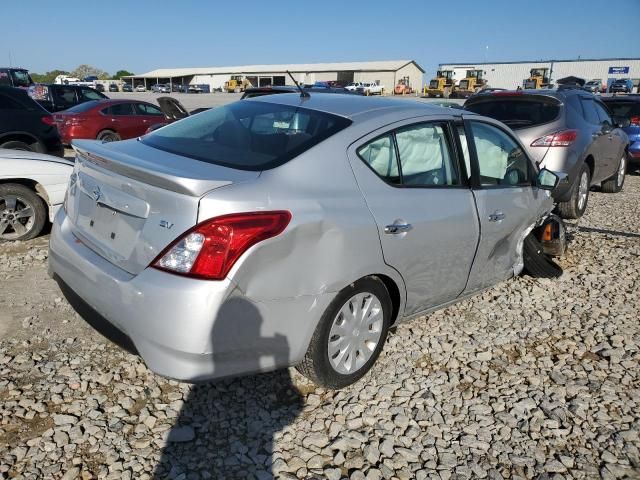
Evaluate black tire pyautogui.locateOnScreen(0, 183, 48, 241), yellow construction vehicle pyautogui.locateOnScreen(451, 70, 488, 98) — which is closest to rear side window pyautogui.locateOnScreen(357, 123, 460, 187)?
black tire pyautogui.locateOnScreen(0, 183, 48, 241)

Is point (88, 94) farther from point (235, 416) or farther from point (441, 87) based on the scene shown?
point (441, 87)

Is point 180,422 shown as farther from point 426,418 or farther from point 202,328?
point 426,418

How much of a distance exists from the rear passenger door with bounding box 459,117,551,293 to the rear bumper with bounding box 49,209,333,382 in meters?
1.48

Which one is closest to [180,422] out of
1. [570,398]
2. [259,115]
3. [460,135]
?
[259,115]

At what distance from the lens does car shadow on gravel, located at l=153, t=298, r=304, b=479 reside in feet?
7.67

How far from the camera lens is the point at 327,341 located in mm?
2744

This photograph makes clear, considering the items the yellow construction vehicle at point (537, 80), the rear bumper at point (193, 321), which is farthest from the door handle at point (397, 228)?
the yellow construction vehicle at point (537, 80)

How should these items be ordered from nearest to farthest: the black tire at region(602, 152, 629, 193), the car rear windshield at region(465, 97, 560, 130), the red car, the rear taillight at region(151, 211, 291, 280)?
the rear taillight at region(151, 211, 291, 280) < the car rear windshield at region(465, 97, 560, 130) < the black tire at region(602, 152, 629, 193) < the red car

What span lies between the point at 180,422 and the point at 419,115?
2.22 meters

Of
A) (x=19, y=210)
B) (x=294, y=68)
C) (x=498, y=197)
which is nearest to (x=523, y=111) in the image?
(x=498, y=197)

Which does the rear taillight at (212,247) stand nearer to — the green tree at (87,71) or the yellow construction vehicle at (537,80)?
the yellow construction vehicle at (537,80)

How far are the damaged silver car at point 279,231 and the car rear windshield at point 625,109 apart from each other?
9.53m

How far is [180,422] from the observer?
106 inches

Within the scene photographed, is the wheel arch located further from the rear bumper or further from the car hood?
the rear bumper
